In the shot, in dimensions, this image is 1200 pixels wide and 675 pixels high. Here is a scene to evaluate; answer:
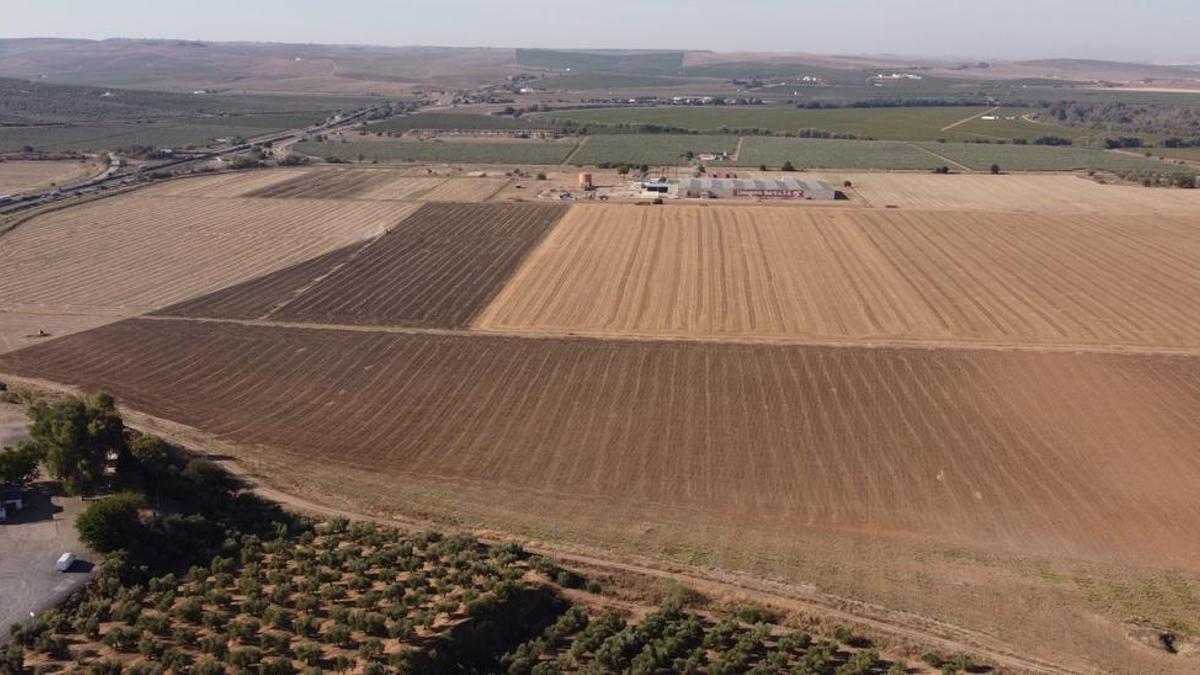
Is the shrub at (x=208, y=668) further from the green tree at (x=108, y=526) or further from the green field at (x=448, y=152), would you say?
the green field at (x=448, y=152)

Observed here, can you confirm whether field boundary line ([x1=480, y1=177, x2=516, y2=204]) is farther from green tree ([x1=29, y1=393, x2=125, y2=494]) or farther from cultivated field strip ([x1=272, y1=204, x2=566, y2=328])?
green tree ([x1=29, y1=393, x2=125, y2=494])

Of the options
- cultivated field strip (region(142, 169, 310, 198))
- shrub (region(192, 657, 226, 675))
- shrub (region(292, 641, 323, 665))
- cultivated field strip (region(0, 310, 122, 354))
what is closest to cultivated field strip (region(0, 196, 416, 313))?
cultivated field strip (region(0, 310, 122, 354))

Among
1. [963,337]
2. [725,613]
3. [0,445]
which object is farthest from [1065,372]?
[0,445]

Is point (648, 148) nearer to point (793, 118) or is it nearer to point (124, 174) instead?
point (793, 118)

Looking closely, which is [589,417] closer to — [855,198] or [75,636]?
[75,636]

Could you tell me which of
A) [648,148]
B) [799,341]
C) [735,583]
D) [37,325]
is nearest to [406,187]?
[648,148]

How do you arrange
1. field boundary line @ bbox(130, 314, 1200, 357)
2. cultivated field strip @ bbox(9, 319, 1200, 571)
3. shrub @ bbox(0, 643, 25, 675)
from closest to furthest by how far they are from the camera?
1. shrub @ bbox(0, 643, 25, 675)
2. cultivated field strip @ bbox(9, 319, 1200, 571)
3. field boundary line @ bbox(130, 314, 1200, 357)
